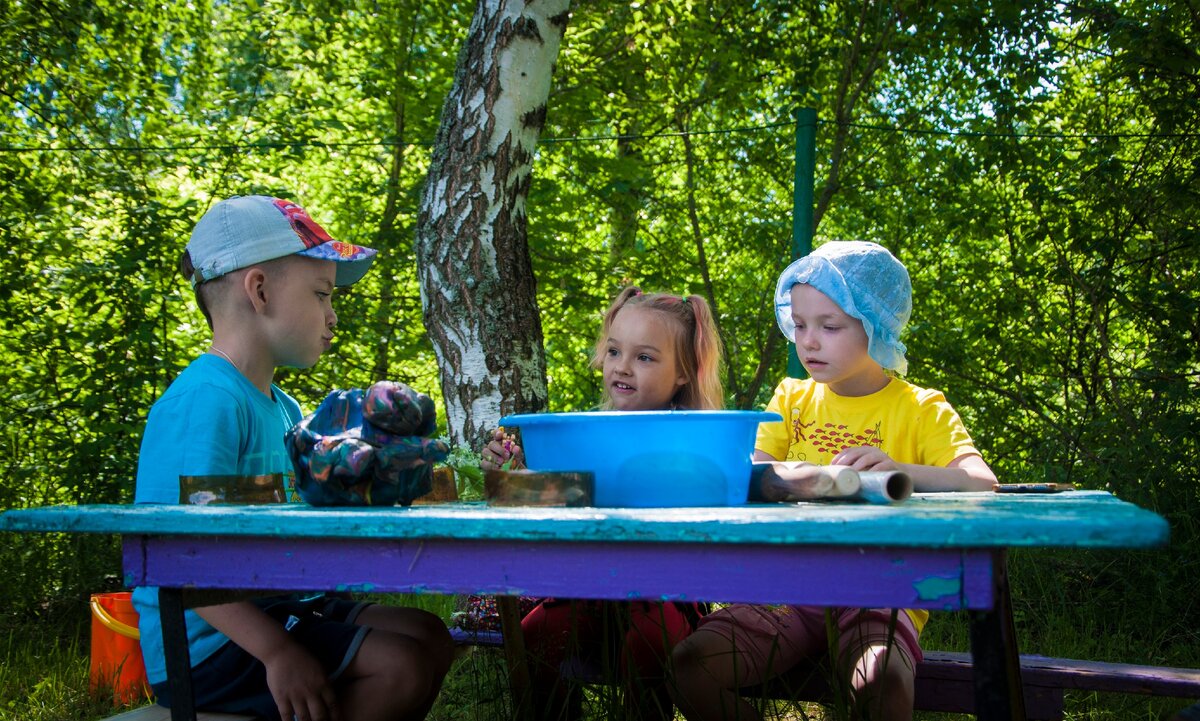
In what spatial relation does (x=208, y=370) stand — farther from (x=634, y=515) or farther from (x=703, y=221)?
(x=703, y=221)

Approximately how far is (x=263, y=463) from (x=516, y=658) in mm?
697

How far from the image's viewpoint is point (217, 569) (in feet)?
4.54

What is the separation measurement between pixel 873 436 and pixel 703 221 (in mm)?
5352

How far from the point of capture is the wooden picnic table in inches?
42.3

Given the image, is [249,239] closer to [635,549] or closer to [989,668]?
[635,549]

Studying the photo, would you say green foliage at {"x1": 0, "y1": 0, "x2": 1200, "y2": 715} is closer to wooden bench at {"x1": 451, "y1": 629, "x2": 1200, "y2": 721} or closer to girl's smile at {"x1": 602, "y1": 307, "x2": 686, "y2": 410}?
wooden bench at {"x1": 451, "y1": 629, "x2": 1200, "y2": 721}

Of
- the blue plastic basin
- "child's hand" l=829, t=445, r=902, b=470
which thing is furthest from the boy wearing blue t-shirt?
"child's hand" l=829, t=445, r=902, b=470

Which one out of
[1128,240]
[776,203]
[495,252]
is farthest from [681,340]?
[776,203]

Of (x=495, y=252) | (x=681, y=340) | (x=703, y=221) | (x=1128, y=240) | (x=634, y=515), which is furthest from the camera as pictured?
(x=703, y=221)

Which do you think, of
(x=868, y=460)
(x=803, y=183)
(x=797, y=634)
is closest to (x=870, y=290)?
(x=868, y=460)

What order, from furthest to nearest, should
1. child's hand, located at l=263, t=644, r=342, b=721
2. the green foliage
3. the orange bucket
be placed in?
1. the green foliage
2. the orange bucket
3. child's hand, located at l=263, t=644, r=342, b=721

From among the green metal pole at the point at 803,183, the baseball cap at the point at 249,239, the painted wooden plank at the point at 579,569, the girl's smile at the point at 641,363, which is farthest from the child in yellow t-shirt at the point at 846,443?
the green metal pole at the point at 803,183

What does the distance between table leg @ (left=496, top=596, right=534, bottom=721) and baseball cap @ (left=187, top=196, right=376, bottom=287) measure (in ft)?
2.81

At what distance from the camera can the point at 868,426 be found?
2.64 meters
